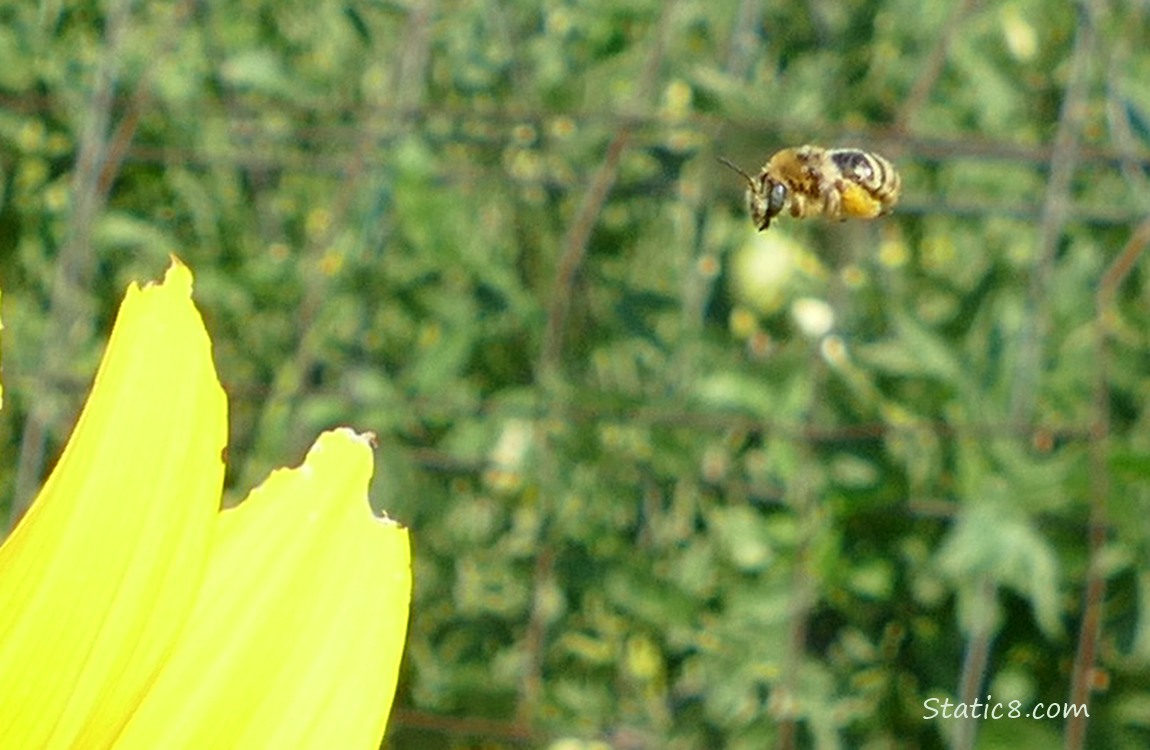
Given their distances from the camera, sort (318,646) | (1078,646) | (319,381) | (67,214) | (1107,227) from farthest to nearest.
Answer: (67,214) < (319,381) < (1107,227) < (1078,646) < (318,646)

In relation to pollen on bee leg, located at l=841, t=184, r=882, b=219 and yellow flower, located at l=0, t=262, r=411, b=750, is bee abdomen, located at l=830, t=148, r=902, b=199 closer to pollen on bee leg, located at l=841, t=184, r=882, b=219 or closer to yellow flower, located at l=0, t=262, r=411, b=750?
pollen on bee leg, located at l=841, t=184, r=882, b=219

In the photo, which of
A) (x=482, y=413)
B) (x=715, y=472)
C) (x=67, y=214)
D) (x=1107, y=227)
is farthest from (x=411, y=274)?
(x=1107, y=227)

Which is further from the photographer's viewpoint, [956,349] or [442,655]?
[442,655]

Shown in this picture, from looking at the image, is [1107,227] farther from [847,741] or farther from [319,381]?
[319,381]

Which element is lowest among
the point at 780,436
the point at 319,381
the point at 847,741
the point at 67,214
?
the point at 847,741

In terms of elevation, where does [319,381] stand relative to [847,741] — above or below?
above

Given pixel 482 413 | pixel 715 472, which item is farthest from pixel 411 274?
pixel 715 472

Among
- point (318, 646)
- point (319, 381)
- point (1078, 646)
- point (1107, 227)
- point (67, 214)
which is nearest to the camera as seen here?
point (318, 646)
